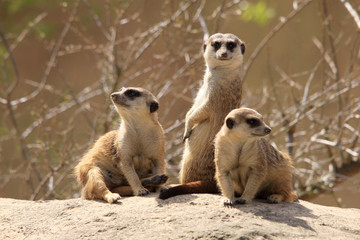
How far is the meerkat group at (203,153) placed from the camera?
3.33 metres

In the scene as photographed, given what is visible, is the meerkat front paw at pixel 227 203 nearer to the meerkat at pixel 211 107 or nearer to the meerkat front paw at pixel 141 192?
the meerkat at pixel 211 107

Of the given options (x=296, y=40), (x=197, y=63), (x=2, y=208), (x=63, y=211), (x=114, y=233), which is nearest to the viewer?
(x=114, y=233)

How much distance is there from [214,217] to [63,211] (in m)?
1.05

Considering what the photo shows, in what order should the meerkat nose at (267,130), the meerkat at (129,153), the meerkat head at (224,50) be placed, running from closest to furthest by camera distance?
the meerkat nose at (267,130)
the meerkat at (129,153)
the meerkat head at (224,50)

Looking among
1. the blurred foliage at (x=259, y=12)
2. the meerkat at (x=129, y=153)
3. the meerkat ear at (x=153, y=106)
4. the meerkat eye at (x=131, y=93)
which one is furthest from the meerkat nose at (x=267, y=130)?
the blurred foliage at (x=259, y=12)

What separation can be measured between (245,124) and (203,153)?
0.69m

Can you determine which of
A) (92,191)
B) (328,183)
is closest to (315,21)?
(328,183)

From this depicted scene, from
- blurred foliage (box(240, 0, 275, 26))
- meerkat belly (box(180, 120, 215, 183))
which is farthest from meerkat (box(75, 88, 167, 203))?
blurred foliage (box(240, 0, 275, 26))

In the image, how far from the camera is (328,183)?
5449mm

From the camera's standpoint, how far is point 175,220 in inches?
121

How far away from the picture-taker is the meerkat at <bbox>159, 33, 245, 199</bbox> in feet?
12.5

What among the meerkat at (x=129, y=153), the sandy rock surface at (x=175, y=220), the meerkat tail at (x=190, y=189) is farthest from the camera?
the meerkat at (x=129, y=153)

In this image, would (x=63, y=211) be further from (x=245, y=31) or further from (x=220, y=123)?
(x=245, y=31)

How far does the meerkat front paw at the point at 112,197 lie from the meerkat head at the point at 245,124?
0.88m
